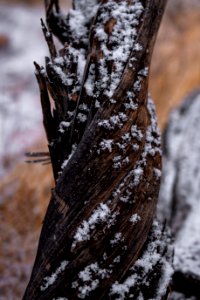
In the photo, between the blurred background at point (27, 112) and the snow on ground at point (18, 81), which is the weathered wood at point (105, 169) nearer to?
the blurred background at point (27, 112)

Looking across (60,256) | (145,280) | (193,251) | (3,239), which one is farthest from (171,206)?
(3,239)

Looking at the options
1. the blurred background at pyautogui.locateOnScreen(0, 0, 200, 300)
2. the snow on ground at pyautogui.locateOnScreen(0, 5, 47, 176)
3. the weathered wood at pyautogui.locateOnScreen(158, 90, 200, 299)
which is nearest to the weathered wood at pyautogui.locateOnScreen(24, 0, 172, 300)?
the weathered wood at pyautogui.locateOnScreen(158, 90, 200, 299)

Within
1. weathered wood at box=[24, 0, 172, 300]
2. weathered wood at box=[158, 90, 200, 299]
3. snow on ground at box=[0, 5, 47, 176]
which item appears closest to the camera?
weathered wood at box=[24, 0, 172, 300]

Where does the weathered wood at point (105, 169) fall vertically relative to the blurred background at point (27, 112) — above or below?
below

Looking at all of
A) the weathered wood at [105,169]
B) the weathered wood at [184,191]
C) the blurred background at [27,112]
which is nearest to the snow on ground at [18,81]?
the blurred background at [27,112]

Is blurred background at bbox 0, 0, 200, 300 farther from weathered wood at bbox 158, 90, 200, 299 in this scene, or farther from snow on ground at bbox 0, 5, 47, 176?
weathered wood at bbox 158, 90, 200, 299

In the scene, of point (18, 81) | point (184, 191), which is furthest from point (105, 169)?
point (18, 81)

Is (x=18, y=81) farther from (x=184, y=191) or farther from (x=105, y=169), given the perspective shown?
(x=105, y=169)
